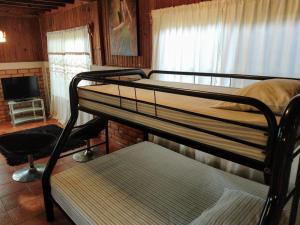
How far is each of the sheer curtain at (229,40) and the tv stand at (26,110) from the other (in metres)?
3.53

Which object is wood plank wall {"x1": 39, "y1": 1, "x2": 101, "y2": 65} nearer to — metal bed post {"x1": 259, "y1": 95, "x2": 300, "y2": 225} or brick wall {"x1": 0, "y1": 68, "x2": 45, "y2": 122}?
brick wall {"x1": 0, "y1": 68, "x2": 45, "y2": 122}

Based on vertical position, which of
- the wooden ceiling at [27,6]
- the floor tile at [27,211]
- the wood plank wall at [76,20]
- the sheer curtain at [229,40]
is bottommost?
the floor tile at [27,211]

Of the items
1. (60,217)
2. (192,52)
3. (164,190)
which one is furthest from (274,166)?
(60,217)

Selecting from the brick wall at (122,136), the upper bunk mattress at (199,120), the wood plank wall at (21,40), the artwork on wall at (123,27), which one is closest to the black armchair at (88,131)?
the brick wall at (122,136)

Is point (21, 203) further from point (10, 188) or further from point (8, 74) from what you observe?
point (8, 74)

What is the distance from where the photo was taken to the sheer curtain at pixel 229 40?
1.74 meters

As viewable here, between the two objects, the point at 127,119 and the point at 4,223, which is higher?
the point at 127,119

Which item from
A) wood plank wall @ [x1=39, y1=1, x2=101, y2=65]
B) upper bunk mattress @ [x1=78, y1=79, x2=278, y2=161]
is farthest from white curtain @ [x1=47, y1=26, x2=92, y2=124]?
upper bunk mattress @ [x1=78, y1=79, x2=278, y2=161]

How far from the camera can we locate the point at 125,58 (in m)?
3.30

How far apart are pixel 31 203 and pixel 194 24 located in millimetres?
2436

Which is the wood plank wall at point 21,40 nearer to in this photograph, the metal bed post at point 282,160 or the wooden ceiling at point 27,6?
the wooden ceiling at point 27,6

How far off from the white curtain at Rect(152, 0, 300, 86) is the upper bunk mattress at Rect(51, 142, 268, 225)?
88cm

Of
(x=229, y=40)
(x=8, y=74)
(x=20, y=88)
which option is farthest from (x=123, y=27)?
(x=8, y=74)

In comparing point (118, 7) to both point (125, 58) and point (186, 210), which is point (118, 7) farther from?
point (186, 210)
